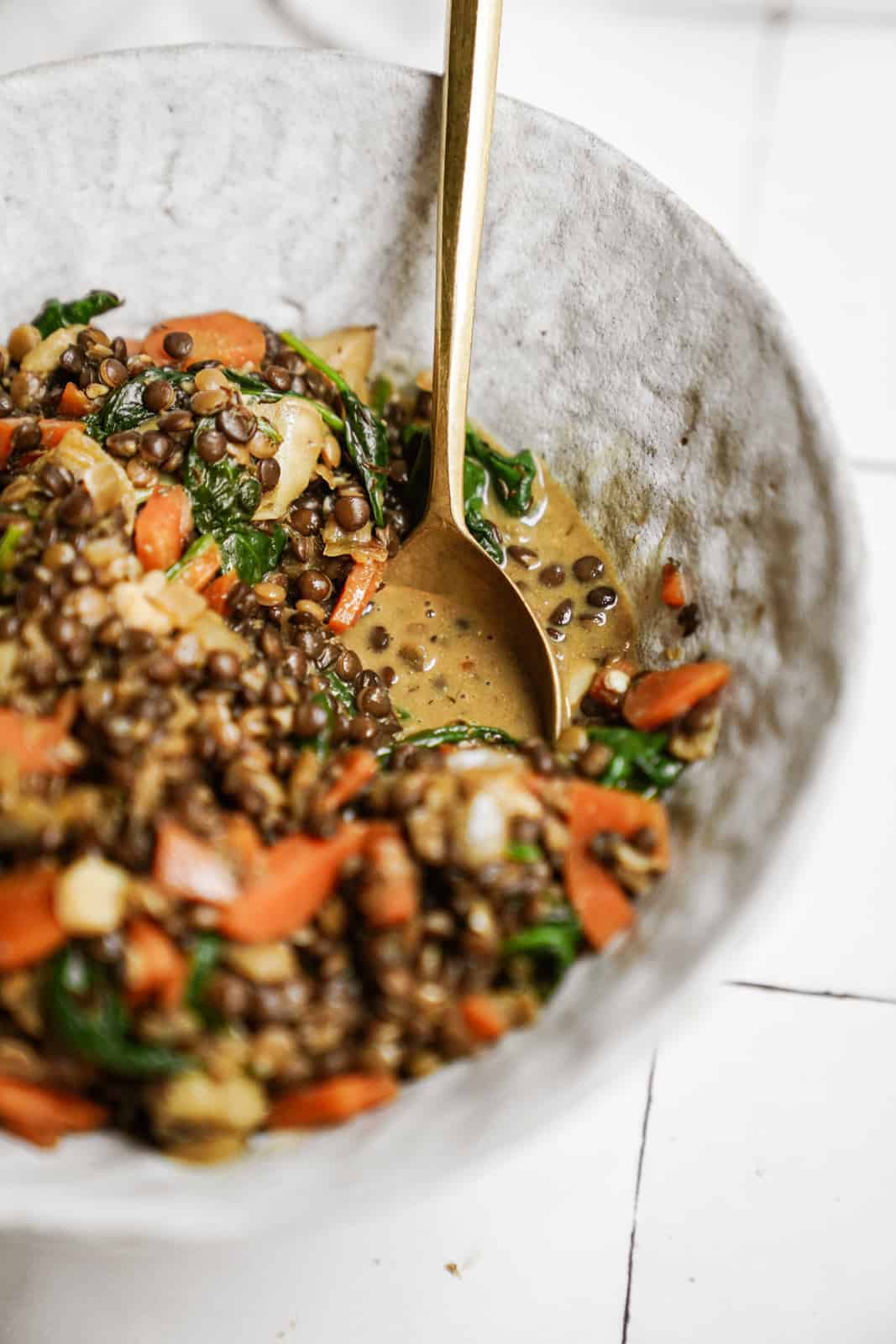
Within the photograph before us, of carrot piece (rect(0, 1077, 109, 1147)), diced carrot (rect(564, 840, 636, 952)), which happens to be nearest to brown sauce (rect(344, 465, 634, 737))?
diced carrot (rect(564, 840, 636, 952))

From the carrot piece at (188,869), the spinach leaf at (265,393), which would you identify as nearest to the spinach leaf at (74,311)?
the spinach leaf at (265,393)

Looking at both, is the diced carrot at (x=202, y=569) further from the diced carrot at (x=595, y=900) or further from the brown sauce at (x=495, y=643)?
the diced carrot at (x=595, y=900)

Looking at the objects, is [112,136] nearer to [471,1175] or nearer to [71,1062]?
[71,1062]

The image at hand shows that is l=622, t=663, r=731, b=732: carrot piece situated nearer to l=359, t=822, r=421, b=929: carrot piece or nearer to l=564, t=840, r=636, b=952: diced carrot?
l=564, t=840, r=636, b=952: diced carrot

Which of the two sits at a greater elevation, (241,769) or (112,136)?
(112,136)

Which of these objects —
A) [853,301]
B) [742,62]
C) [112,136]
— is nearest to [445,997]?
[112,136]
